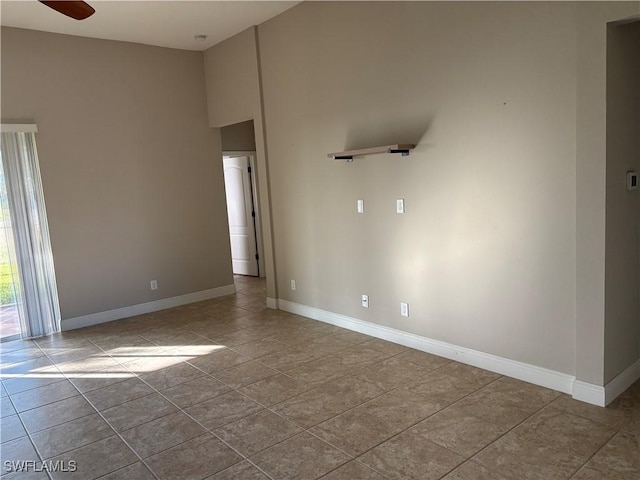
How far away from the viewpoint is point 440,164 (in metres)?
3.59

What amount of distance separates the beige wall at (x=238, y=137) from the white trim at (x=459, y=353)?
10.2 feet

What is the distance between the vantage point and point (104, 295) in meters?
5.50

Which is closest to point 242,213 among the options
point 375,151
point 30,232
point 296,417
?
point 30,232

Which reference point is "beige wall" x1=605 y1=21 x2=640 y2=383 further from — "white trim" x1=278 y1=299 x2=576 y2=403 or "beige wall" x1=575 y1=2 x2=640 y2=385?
"white trim" x1=278 y1=299 x2=576 y2=403

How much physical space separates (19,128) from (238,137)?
9.77 feet

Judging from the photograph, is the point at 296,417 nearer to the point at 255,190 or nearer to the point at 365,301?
the point at 365,301

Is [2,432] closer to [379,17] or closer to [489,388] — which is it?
[489,388]

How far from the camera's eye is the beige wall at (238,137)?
277 inches

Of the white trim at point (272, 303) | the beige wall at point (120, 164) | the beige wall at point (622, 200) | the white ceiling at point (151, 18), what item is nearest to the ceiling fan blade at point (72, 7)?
the white ceiling at point (151, 18)

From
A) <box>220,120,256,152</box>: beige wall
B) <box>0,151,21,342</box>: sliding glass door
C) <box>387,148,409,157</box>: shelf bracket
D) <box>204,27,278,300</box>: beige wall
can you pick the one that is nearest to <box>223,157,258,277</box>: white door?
<box>220,120,256,152</box>: beige wall

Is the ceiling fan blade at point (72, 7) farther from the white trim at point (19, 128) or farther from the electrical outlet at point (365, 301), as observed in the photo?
the electrical outlet at point (365, 301)

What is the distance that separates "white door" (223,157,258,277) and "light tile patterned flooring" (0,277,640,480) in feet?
10.7

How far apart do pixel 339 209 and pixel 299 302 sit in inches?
49.1

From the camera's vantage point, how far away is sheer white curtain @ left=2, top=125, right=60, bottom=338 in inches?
189
